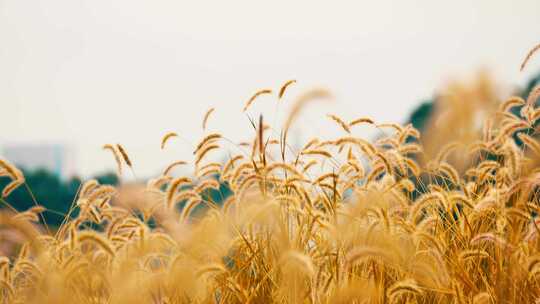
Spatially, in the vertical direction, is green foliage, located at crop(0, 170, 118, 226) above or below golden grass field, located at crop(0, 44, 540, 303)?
below

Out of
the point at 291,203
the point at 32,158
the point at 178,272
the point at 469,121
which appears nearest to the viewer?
the point at 178,272

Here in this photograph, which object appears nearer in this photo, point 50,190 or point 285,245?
point 285,245

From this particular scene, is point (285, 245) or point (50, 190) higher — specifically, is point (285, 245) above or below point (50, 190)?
above

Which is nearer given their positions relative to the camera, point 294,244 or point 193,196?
point 294,244

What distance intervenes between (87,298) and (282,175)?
51.1 inches

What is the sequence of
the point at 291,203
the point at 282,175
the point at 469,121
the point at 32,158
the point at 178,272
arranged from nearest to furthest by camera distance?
the point at 178,272, the point at 291,203, the point at 282,175, the point at 469,121, the point at 32,158

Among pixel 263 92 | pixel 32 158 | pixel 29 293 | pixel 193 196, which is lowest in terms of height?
pixel 32 158

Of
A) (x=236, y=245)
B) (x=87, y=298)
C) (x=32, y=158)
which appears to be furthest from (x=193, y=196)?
(x=32, y=158)

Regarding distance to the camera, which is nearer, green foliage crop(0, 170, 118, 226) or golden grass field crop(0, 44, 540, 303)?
golden grass field crop(0, 44, 540, 303)

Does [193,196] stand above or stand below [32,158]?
above

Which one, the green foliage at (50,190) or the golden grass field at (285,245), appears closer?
the golden grass field at (285,245)

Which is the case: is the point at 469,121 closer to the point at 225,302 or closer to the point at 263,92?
the point at 263,92

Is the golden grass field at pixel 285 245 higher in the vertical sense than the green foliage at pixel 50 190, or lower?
higher

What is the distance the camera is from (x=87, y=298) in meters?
3.26
